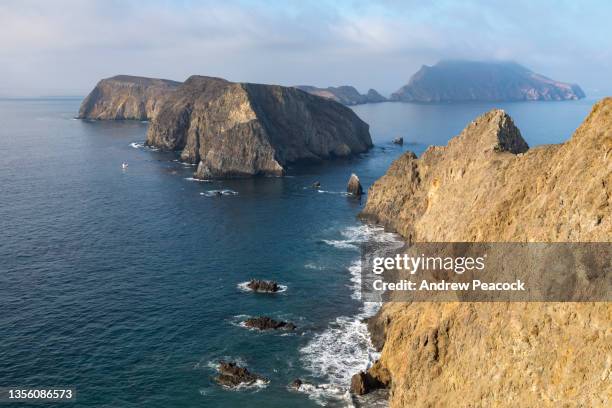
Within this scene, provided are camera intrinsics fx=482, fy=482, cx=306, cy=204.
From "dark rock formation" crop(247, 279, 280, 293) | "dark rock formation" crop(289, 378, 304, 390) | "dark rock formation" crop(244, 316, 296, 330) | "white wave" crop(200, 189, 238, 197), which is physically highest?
"white wave" crop(200, 189, 238, 197)

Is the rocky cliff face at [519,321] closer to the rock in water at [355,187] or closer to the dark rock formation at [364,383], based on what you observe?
the dark rock formation at [364,383]

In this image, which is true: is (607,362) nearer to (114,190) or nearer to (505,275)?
(505,275)

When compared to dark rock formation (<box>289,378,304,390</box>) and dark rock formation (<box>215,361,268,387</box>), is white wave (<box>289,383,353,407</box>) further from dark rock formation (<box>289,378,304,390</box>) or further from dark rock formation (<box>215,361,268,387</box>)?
dark rock formation (<box>215,361,268,387</box>)

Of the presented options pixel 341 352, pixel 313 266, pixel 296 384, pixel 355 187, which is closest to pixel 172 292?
pixel 313 266

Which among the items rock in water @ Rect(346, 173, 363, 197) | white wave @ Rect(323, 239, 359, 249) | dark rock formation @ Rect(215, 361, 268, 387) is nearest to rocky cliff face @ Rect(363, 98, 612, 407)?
dark rock formation @ Rect(215, 361, 268, 387)

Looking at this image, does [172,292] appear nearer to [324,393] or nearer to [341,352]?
[341,352]

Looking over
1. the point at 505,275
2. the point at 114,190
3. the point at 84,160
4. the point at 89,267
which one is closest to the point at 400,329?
the point at 505,275
